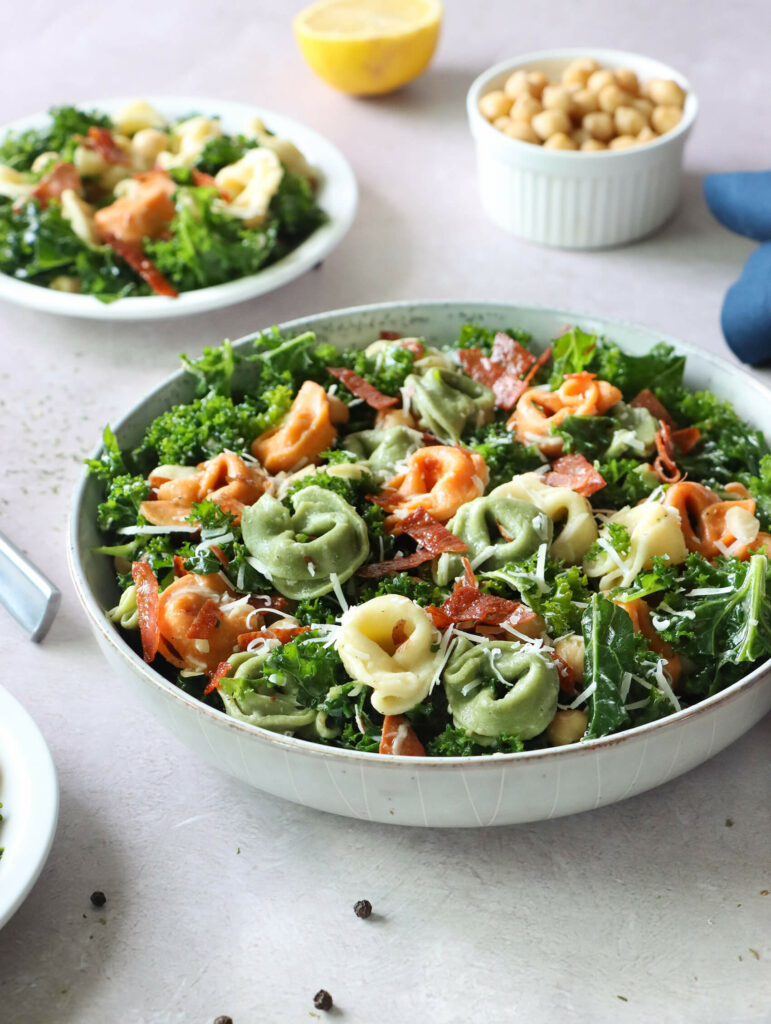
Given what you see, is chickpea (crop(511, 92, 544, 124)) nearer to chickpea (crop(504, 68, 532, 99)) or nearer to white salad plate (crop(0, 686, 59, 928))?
chickpea (crop(504, 68, 532, 99))

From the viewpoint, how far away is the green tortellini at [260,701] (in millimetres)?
1576

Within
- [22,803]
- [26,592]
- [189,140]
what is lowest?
[26,592]

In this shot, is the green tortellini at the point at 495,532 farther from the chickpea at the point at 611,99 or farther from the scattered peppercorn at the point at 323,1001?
the chickpea at the point at 611,99

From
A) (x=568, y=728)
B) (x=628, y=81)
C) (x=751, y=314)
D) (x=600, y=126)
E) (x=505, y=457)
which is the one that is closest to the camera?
(x=568, y=728)

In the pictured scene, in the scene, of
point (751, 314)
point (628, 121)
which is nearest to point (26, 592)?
point (751, 314)

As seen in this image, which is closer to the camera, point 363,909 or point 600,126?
point 363,909

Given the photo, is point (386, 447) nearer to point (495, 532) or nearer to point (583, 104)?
point (495, 532)

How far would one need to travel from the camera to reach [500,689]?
62.1 inches

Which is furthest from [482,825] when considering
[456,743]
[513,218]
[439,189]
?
[439,189]

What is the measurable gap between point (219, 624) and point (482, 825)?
504 mm

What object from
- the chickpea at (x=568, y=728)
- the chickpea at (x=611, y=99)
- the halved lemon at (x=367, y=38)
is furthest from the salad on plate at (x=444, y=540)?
the halved lemon at (x=367, y=38)

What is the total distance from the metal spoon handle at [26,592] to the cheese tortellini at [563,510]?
0.86 metres

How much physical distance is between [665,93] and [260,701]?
2.17m

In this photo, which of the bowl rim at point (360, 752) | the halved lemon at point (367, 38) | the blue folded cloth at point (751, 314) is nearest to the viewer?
the bowl rim at point (360, 752)
